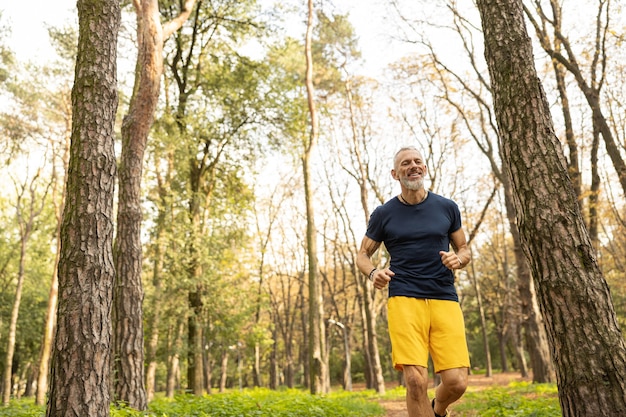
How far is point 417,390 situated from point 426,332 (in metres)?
0.40

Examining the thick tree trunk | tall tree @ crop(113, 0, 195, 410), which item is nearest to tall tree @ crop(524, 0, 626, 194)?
the thick tree trunk

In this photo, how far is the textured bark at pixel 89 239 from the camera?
3906 mm

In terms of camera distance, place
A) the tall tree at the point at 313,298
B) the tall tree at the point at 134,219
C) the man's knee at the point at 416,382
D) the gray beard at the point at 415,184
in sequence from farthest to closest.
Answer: the tall tree at the point at 313,298 < the tall tree at the point at 134,219 < the gray beard at the point at 415,184 < the man's knee at the point at 416,382

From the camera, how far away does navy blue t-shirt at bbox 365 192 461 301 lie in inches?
141

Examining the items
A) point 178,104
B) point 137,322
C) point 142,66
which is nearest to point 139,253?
point 137,322

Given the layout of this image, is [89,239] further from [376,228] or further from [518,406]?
[518,406]

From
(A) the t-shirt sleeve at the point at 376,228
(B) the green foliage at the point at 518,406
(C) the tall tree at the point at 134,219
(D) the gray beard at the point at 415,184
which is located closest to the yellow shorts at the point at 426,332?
(A) the t-shirt sleeve at the point at 376,228

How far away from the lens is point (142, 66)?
24.7 feet

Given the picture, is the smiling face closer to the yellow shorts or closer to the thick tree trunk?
the yellow shorts

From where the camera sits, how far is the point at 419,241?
3678mm

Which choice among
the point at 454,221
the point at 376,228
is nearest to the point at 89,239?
the point at 376,228

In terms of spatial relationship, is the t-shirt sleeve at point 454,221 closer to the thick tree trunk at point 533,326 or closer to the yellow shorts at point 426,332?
the yellow shorts at point 426,332

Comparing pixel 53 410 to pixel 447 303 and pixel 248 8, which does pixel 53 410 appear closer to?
pixel 447 303

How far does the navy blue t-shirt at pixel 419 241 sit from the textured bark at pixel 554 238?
55cm
